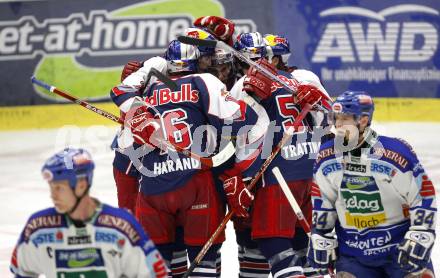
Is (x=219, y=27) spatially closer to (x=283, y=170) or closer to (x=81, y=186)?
(x=283, y=170)

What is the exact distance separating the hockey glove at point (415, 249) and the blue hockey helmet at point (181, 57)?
1693 mm

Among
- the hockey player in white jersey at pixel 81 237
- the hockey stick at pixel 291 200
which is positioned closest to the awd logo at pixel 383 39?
the hockey stick at pixel 291 200

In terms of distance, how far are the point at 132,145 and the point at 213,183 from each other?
64 cm

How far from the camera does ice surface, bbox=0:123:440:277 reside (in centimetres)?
797

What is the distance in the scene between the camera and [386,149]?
4.58 m

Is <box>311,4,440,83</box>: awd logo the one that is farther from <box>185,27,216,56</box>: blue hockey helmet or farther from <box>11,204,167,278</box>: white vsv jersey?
<box>11,204,167,278</box>: white vsv jersey

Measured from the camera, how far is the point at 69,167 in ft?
12.5

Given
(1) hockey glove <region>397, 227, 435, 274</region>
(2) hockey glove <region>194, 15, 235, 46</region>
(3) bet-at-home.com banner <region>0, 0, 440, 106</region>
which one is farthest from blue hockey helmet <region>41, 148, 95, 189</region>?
(3) bet-at-home.com banner <region>0, 0, 440, 106</region>

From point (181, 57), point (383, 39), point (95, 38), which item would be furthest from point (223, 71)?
point (95, 38)

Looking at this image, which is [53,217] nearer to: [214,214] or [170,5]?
[214,214]

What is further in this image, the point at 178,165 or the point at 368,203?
the point at 178,165

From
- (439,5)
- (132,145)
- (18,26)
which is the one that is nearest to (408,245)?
(132,145)

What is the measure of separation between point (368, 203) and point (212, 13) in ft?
23.7

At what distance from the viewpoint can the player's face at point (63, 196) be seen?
12.4 ft
